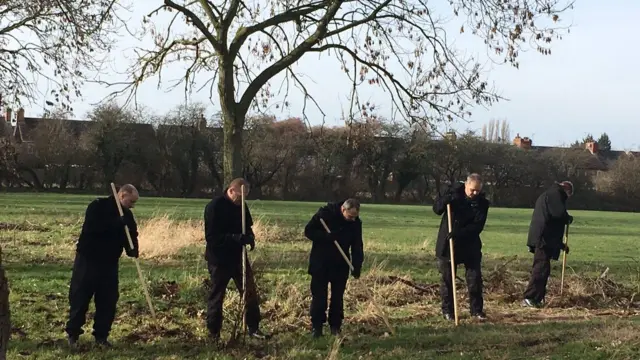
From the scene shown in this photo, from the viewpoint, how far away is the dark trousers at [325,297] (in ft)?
24.6

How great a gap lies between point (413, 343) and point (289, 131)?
51.4 meters

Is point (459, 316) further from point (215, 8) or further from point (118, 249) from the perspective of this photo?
point (215, 8)

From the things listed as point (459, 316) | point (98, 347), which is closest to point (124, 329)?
point (98, 347)

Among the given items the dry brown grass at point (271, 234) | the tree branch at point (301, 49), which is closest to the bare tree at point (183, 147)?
the dry brown grass at point (271, 234)

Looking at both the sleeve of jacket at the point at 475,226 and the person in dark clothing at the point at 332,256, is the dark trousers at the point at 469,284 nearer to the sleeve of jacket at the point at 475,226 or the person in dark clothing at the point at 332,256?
the sleeve of jacket at the point at 475,226

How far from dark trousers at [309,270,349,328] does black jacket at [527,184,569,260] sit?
12.3 feet

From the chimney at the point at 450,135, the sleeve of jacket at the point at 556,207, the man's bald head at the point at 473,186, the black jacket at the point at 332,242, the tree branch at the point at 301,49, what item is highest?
the tree branch at the point at 301,49

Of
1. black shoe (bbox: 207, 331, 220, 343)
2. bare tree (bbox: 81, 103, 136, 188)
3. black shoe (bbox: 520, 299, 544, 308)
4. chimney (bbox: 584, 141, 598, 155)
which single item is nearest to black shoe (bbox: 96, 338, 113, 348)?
black shoe (bbox: 207, 331, 220, 343)

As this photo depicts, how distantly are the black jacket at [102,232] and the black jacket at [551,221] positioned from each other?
239 inches

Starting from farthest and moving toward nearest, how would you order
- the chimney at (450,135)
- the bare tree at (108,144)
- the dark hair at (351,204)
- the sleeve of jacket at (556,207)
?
the bare tree at (108,144) < the chimney at (450,135) < the sleeve of jacket at (556,207) < the dark hair at (351,204)

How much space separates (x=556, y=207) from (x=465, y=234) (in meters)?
2.00

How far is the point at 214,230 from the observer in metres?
7.15

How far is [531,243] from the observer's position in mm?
9969

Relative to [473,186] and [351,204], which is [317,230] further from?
[473,186]
